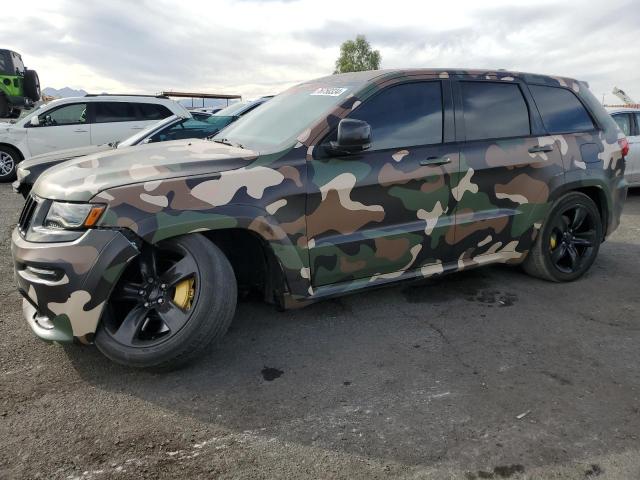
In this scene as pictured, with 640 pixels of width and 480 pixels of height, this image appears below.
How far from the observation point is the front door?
10.4 ft

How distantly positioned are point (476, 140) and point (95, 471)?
3.09 metres

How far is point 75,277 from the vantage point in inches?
104

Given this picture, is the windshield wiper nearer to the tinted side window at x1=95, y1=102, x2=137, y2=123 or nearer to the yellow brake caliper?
the yellow brake caliper

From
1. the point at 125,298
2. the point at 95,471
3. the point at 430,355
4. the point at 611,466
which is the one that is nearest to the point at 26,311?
the point at 125,298

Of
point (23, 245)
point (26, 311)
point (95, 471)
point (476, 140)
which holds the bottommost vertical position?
point (95, 471)

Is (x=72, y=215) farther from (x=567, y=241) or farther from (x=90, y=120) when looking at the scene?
(x=90, y=120)

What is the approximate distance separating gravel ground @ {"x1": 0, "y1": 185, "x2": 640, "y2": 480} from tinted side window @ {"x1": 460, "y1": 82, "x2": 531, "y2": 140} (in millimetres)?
1311

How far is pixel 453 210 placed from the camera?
363 cm

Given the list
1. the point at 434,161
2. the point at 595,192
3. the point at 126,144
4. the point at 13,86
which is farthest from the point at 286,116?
the point at 13,86

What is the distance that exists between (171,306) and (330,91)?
1.80 meters

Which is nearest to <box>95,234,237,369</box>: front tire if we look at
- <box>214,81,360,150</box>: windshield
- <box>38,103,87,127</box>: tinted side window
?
<box>214,81,360,150</box>: windshield

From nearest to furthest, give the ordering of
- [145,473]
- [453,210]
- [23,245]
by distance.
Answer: [145,473] → [23,245] → [453,210]

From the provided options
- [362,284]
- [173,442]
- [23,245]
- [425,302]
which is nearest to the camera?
[173,442]

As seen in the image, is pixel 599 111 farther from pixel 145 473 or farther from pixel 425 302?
pixel 145 473
